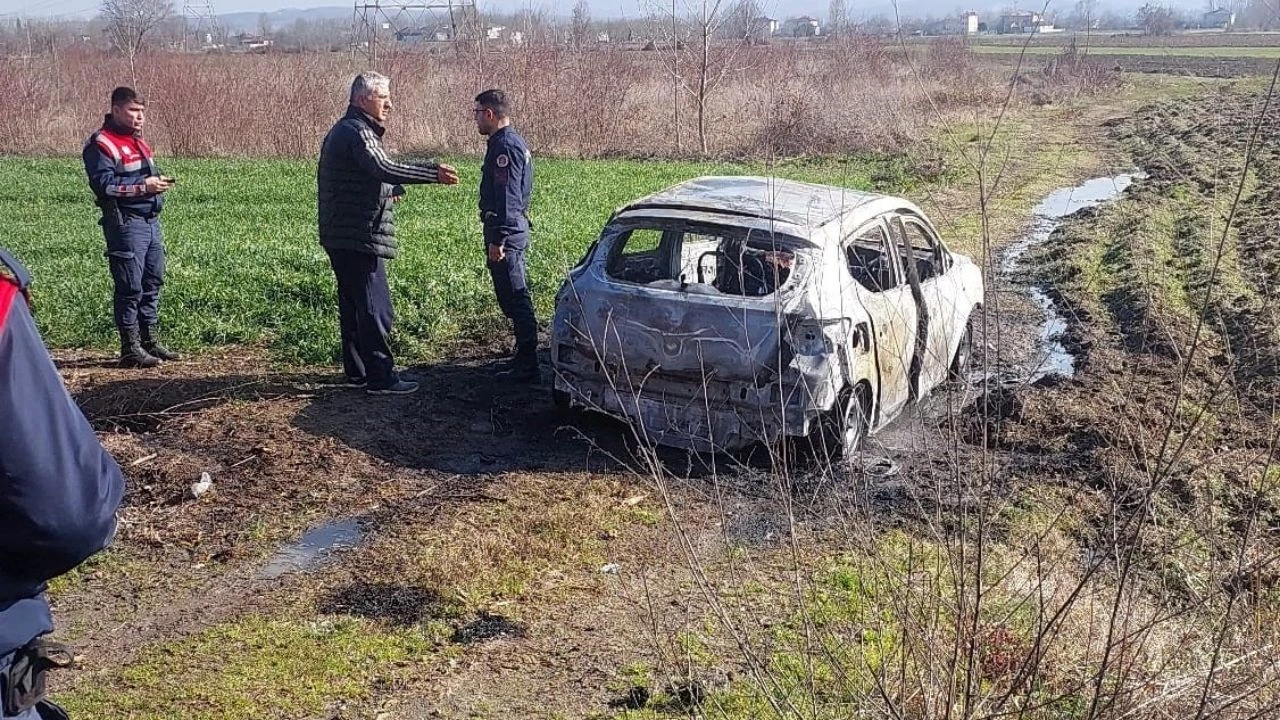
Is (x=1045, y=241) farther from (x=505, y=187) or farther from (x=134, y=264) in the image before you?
(x=134, y=264)

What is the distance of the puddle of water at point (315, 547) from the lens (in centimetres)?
556

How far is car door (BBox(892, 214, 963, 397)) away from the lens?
285 inches

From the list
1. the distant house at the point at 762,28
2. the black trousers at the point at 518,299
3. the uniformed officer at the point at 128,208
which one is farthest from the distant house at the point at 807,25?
the distant house at the point at 762,28

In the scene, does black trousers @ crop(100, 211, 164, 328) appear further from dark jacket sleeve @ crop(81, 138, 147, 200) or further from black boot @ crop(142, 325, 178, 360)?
dark jacket sleeve @ crop(81, 138, 147, 200)

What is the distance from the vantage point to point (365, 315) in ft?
25.4

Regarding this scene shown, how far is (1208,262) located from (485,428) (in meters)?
8.69

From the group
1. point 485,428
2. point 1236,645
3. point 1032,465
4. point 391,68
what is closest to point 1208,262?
point 1032,465

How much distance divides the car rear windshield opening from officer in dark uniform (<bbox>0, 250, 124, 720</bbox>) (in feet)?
13.1

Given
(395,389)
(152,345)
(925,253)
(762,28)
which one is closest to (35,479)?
(395,389)

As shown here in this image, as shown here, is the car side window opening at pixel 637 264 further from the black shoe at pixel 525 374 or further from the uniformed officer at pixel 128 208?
the uniformed officer at pixel 128 208

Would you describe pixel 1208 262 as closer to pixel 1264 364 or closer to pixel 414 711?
pixel 1264 364

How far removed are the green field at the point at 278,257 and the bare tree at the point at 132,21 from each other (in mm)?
11724

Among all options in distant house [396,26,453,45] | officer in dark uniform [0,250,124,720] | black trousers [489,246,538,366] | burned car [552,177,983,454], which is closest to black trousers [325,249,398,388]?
black trousers [489,246,538,366]

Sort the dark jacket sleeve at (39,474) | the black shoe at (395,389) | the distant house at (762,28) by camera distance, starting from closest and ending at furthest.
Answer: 1. the dark jacket sleeve at (39,474)
2. the black shoe at (395,389)
3. the distant house at (762,28)
